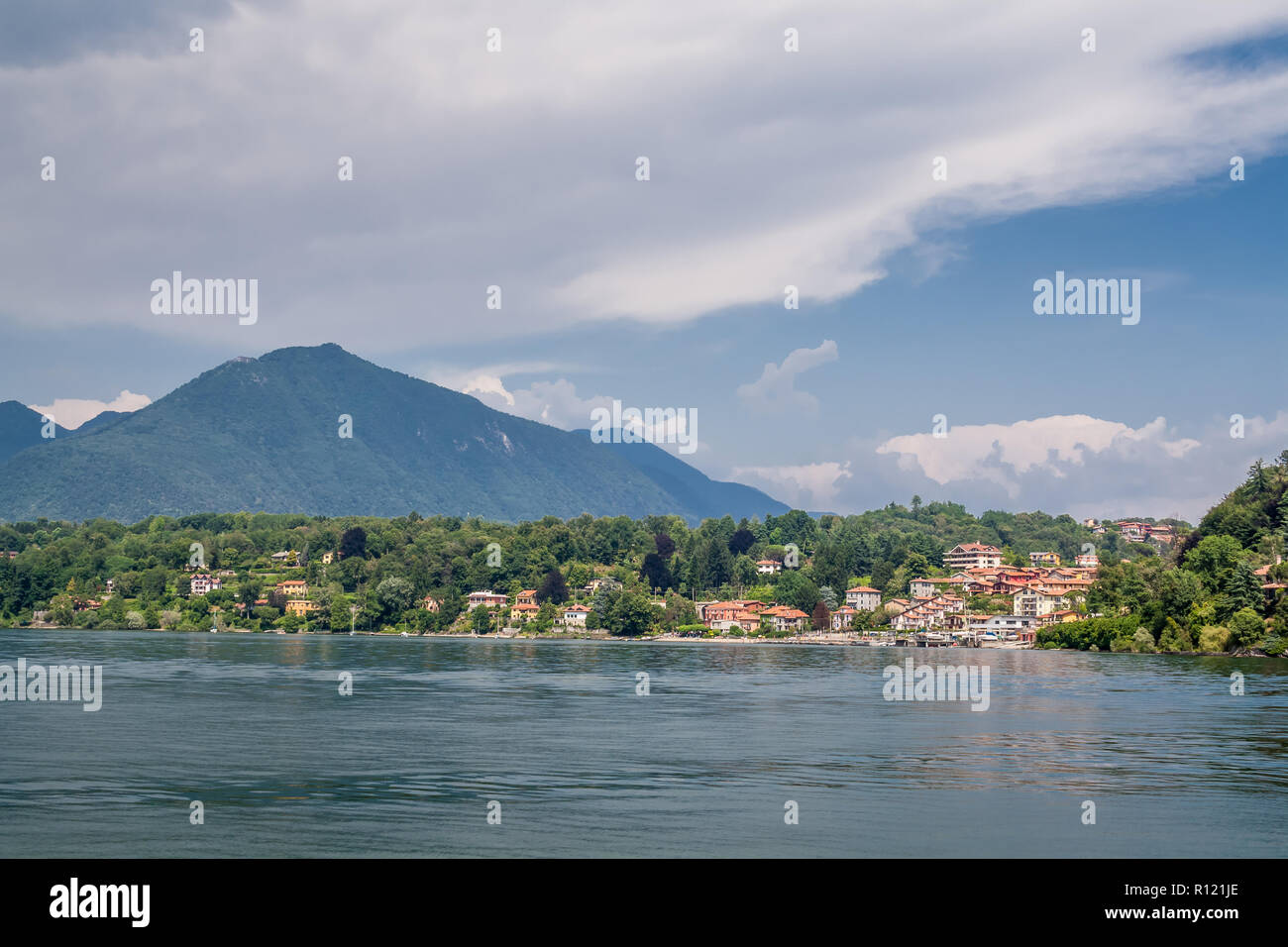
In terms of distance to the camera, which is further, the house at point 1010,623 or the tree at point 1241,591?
the house at point 1010,623

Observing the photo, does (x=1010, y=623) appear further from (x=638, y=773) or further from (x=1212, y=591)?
(x=638, y=773)

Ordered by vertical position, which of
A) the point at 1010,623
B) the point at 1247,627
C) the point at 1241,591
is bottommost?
the point at 1010,623

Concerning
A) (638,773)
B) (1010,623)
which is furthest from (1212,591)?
(638,773)

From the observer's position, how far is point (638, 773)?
37.6m

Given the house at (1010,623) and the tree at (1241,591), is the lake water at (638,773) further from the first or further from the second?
the house at (1010,623)

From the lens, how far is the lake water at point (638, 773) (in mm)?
27344

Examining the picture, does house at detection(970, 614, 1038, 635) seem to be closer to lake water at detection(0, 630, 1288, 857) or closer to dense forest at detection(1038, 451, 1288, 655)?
dense forest at detection(1038, 451, 1288, 655)

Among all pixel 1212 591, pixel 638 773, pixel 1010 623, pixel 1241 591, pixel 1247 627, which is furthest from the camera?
pixel 1010 623

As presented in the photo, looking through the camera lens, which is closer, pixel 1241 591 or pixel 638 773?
pixel 638 773

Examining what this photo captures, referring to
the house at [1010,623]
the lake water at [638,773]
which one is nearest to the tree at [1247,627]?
the lake water at [638,773]

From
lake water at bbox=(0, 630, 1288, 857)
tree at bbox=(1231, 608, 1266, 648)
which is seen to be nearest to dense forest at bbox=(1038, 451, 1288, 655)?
tree at bbox=(1231, 608, 1266, 648)
